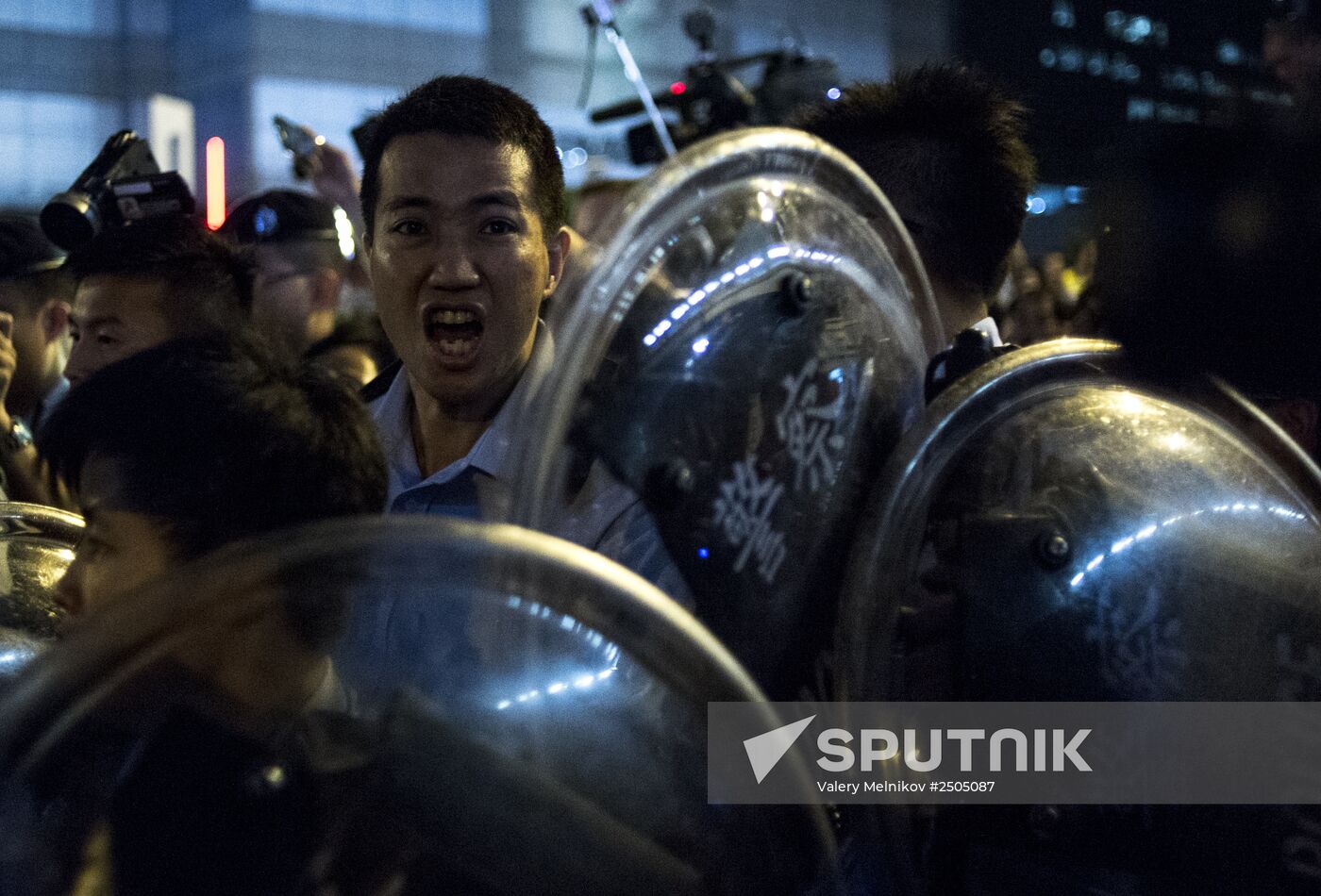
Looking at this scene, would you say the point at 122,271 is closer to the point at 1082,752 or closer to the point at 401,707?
the point at 401,707

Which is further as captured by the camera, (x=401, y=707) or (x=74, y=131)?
(x=74, y=131)

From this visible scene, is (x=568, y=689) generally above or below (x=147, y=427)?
below

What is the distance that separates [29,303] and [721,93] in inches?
96.9

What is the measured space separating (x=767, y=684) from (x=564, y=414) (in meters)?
0.41

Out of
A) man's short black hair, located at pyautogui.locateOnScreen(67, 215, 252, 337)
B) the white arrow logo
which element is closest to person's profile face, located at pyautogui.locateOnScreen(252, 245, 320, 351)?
man's short black hair, located at pyautogui.locateOnScreen(67, 215, 252, 337)

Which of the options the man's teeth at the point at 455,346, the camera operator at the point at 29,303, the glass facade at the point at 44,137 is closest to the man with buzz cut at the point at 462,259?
the man's teeth at the point at 455,346

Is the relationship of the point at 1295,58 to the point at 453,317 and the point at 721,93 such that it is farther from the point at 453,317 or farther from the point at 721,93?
the point at 721,93

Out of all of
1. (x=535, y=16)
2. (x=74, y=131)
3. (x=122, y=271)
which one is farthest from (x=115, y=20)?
(x=122, y=271)

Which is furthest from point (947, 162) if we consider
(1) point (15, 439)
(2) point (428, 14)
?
(2) point (428, 14)

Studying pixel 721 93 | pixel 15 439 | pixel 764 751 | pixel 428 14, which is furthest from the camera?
pixel 428 14

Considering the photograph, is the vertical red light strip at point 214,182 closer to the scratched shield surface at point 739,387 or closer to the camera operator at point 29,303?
the camera operator at point 29,303

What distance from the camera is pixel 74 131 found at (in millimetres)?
15219

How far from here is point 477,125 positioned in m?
1.75

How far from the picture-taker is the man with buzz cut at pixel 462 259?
1.74 metres
